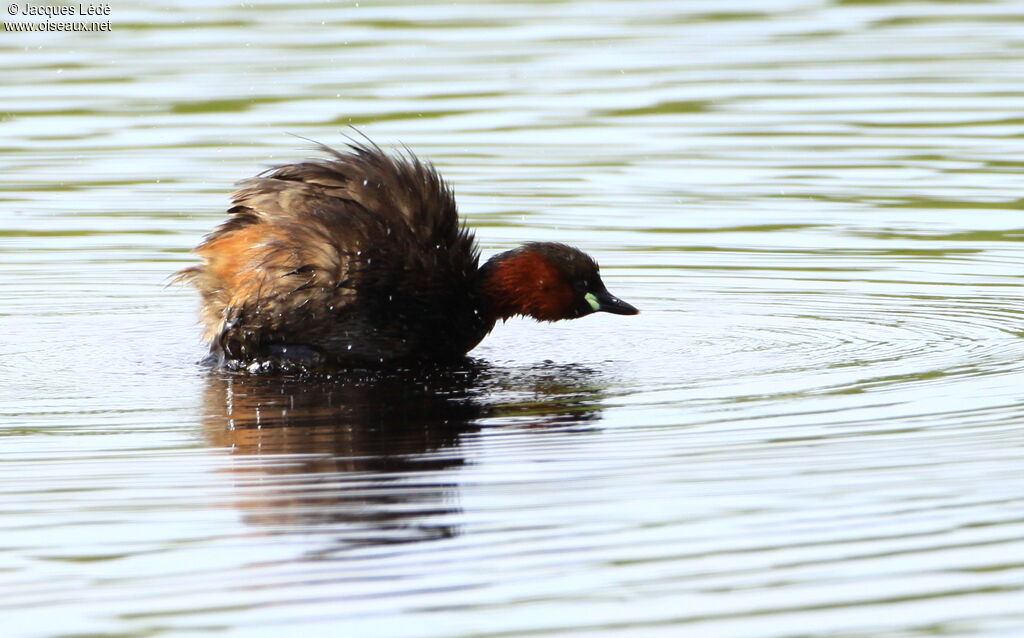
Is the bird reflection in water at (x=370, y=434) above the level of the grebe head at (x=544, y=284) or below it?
below

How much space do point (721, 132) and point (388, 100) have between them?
2.65 m

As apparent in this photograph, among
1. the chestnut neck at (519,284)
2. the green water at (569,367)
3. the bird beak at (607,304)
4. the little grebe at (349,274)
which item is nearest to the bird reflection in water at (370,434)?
the green water at (569,367)

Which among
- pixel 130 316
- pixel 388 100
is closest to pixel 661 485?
pixel 130 316

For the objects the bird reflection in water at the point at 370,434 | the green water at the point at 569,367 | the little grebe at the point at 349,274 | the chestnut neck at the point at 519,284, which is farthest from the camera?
the chestnut neck at the point at 519,284

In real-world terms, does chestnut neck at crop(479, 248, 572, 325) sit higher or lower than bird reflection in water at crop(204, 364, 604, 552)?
higher

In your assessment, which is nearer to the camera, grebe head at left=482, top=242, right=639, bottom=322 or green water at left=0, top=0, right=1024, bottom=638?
green water at left=0, top=0, right=1024, bottom=638

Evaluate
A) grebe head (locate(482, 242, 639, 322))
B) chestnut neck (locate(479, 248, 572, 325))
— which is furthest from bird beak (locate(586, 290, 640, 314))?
chestnut neck (locate(479, 248, 572, 325))

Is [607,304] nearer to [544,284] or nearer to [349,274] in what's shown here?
[544,284]

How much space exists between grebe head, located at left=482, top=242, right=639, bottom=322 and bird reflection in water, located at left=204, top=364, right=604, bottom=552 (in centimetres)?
39

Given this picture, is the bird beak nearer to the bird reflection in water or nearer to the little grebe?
the little grebe

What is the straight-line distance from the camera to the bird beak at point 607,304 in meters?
8.77

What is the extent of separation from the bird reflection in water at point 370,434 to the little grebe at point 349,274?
0.18m

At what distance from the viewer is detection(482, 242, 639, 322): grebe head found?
8.65m

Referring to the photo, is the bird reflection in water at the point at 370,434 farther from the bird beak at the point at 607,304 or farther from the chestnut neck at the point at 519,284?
the bird beak at the point at 607,304
